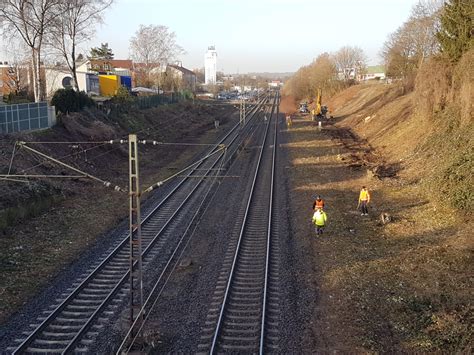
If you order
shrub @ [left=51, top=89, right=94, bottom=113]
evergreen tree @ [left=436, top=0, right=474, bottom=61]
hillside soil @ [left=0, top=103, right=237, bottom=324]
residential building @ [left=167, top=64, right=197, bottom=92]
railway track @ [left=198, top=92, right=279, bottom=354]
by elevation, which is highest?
residential building @ [left=167, top=64, right=197, bottom=92]

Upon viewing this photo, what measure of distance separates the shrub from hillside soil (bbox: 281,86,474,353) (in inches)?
690

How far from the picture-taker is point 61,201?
23078mm

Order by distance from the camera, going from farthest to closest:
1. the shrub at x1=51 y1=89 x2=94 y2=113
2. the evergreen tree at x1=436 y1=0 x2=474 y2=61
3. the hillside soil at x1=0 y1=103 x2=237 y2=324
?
the shrub at x1=51 y1=89 x2=94 y2=113 < the evergreen tree at x1=436 y1=0 x2=474 y2=61 < the hillside soil at x1=0 y1=103 x2=237 y2=324

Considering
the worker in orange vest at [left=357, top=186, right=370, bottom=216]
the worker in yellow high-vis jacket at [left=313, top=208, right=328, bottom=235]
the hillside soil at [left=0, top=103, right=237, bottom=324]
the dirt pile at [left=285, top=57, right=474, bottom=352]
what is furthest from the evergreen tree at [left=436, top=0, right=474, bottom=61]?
the hillside soil at [left=0, top=103, right=237, bottom=324]

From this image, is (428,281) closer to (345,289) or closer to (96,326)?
(345,289)

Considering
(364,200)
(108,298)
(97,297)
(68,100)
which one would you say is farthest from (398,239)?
(68,100)

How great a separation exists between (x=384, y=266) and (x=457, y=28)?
21.6 metres

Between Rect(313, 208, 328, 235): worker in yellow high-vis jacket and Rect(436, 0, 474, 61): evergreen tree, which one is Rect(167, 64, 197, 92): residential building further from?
Rect(313, 208, 328, 235): worker in yellow high-vis jacket

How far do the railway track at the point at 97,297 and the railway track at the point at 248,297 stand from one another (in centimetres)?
248

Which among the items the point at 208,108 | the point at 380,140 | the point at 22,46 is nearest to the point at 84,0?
the point at 22,46

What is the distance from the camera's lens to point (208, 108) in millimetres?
85750

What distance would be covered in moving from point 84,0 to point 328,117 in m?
40.3

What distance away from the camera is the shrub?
116 feet

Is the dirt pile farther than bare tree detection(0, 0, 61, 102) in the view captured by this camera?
No
